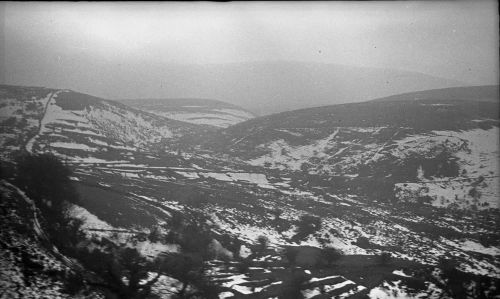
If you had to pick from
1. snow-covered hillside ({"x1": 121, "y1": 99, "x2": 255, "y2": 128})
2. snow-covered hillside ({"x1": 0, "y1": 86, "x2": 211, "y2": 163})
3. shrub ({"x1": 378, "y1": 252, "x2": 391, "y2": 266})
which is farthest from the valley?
snow-covered hillside ({"x1": 121, "y1": 99, "x2": 255, "y2": 128})

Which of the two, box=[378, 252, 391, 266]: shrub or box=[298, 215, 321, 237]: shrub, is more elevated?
box=[298, 215, 321, 237]: shrub

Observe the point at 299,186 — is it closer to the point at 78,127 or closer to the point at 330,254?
the point at 330,254

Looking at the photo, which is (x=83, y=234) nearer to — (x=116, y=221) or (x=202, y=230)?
(x=116, y=221)

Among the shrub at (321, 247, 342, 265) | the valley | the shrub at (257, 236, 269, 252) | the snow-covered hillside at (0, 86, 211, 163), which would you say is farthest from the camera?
the snow-covered hillside at (0, 86, 211, 163)

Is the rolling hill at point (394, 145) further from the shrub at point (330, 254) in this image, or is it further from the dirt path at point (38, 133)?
the dirt path at point (38, 133)

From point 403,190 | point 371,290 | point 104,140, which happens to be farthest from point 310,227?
point 104,140

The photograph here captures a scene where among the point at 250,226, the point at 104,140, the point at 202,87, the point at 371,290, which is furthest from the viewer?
the point at 202,87

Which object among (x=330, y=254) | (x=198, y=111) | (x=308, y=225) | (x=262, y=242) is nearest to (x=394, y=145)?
(x=308, y=225)

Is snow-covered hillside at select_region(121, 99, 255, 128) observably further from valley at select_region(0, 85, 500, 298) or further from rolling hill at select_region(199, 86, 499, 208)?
rolling hill at select_region(199, 86, 499, 208)
